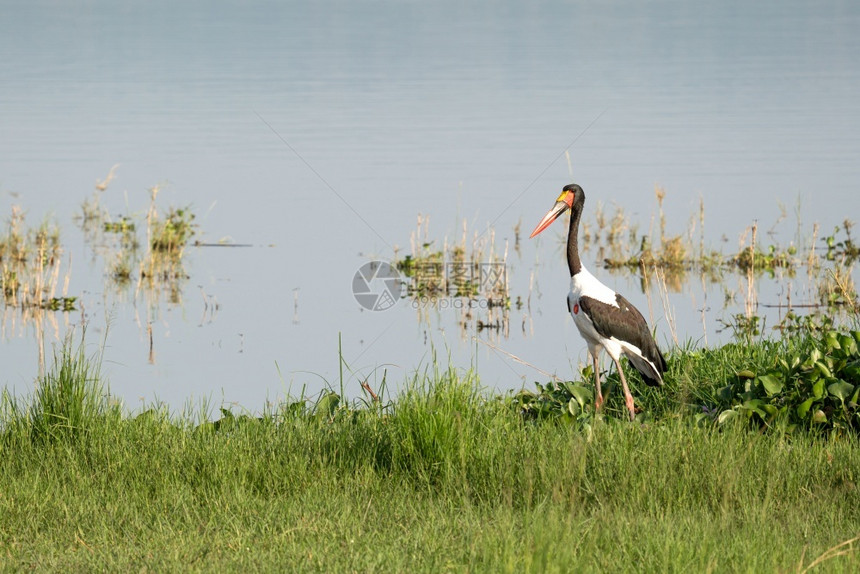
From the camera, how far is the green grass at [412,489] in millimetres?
5117

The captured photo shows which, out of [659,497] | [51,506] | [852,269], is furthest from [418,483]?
[852,269]

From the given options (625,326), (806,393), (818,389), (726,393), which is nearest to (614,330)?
(625,326)

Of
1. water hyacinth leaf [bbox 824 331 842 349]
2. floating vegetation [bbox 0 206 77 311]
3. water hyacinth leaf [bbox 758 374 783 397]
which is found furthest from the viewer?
floating vegetation [bbox 0 206 77 311]

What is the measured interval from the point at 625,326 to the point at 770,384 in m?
1.13

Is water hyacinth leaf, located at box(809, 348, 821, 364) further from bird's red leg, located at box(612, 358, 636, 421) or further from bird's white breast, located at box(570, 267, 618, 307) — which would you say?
bird's white breast, located at box(570, 267, 618, 307)

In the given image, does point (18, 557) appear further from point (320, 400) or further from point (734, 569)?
point (734, 569)

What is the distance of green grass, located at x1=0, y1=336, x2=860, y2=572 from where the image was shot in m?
5.12

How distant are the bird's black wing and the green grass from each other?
1.71 ft

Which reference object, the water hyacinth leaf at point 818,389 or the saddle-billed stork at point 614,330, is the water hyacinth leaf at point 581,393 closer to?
the saddle-billed stork at point 614,330

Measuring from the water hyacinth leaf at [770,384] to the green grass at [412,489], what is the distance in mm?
249

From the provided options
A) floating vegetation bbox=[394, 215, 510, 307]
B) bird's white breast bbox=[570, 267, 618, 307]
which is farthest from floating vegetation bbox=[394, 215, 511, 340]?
bird's white breast bbox=[570, 267, 618, 307]

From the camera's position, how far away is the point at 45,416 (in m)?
6.82

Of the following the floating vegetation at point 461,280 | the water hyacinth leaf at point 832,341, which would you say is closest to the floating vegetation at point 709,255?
the floating vegetation at point 461,280

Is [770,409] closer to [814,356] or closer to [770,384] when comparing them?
[770,384]
